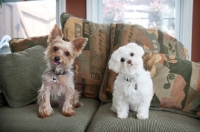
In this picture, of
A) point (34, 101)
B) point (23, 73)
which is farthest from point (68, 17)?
point (34, 101)

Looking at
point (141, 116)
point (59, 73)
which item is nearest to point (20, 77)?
point (59, 73)

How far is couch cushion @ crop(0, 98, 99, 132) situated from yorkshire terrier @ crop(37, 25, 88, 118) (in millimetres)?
118

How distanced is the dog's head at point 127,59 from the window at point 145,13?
5.13 ft

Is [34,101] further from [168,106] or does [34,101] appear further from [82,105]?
[168,106]

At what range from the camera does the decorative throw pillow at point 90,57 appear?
210cm

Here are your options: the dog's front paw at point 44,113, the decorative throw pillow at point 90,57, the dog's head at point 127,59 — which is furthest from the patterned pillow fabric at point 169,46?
the dog's front paw at point 44,113

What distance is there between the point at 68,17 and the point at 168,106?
1.22 meters

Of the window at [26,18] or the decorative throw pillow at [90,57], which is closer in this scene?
the decorative throw pillow at [90,57]

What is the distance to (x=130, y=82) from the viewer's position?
62.0 inches

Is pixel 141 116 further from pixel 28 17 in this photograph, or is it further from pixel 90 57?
pixel 28 17

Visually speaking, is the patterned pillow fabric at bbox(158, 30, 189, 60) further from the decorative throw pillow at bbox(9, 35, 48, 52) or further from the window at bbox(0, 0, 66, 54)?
the window at bbox(0, 0, 66, 54)

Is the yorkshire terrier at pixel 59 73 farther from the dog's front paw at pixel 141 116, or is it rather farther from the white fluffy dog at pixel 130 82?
the dog's front paw at pixel 141 116

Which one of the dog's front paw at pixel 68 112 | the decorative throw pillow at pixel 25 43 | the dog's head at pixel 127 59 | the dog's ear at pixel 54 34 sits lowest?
the dog's front paw at pixel 68 112

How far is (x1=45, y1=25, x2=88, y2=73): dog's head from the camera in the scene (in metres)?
1.82
